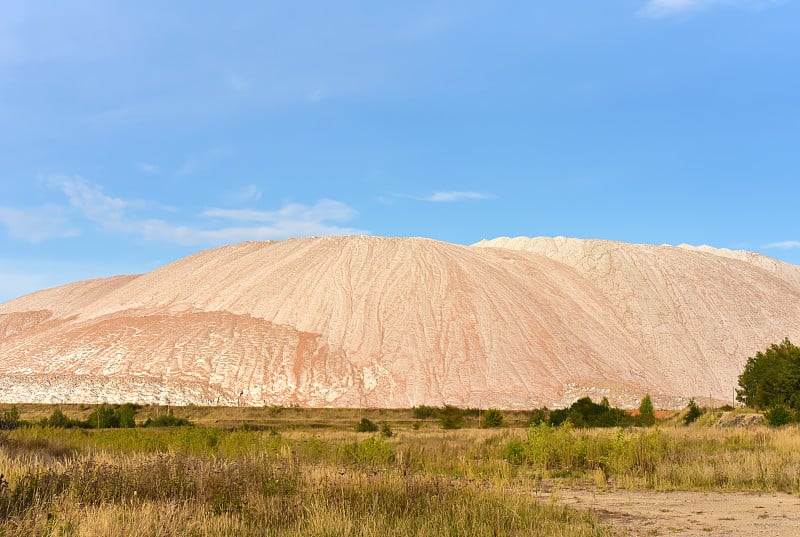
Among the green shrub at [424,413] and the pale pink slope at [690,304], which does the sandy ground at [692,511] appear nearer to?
the green shrub at [424,413]

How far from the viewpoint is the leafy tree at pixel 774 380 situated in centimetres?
4206

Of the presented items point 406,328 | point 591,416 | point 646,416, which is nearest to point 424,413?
point 591,416

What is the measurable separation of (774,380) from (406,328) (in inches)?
1755

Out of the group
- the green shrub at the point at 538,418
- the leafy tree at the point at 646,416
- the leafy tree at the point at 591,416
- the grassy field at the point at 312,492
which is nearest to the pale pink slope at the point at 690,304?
the green shrub at the point at 538,418

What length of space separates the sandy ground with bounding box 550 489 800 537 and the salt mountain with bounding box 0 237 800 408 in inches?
2253

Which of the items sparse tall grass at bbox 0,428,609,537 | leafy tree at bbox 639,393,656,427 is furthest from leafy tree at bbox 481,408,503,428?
sparse tall grass at bbox 0,428,609,537

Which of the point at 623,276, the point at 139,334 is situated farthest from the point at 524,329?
the point at 139,334

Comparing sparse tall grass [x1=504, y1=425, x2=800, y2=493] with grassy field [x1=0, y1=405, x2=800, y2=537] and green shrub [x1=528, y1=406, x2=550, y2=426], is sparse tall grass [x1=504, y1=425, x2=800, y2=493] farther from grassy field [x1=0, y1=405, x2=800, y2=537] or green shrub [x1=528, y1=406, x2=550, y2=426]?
green shrub [x1=528, y1=406, x2=550, y2=426]

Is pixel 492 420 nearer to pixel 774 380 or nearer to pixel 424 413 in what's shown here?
pixel 424 413

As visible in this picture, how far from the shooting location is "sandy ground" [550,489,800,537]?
34.7 ft

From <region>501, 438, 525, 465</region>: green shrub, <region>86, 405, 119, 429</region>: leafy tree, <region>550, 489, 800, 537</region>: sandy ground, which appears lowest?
<region>86, 405, 119, 429</region>: leafy tree

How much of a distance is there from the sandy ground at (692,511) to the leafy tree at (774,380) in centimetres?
2807

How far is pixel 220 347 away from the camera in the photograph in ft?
270

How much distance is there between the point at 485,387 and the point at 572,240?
48.3 m
